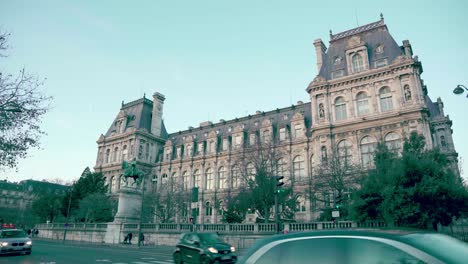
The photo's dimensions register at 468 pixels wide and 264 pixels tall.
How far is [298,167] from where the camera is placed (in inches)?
1702

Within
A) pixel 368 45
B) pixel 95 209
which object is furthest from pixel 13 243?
pixel 368 45

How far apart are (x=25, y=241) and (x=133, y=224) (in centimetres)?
1619

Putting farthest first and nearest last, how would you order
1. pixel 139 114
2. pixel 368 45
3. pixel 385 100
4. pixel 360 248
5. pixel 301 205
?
pixel 139 114 < pixel 301 205 < pixel 368 45 < pixel 385 100 < pixel 360 248

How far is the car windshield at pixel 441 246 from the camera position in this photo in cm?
301

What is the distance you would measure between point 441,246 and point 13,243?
20.3 metres

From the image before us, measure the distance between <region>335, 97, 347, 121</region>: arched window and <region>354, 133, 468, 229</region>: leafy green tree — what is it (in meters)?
17.7

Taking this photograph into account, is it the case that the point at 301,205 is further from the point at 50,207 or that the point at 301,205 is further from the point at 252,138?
the point at 50,207

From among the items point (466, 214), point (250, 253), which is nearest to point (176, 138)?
point (466, 214)

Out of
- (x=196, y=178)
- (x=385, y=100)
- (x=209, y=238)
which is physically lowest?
(x=209, y=238)

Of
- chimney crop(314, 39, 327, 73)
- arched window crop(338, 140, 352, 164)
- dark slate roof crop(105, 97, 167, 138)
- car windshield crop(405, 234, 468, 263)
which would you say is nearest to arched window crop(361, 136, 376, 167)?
arched window crop(338, 140, 352, 164)

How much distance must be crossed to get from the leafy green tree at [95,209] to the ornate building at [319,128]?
7826 mm

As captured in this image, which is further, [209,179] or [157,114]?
[157,114]

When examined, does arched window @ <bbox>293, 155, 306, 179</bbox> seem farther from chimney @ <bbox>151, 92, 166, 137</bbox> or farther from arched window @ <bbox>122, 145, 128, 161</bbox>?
arched window @ <bbox>122, 145, 128, 161</bbox>

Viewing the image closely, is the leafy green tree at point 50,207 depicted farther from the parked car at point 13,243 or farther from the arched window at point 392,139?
the arched window at point 392,139
